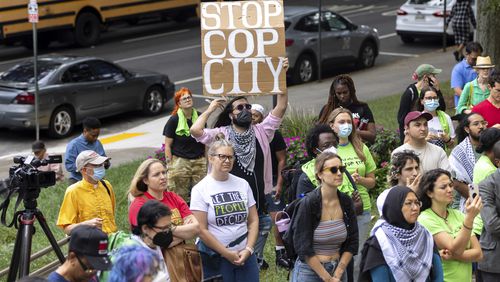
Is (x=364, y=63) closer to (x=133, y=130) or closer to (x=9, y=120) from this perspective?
(x=133, y=130)

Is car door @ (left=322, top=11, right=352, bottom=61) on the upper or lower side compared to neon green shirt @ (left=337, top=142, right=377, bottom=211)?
lower

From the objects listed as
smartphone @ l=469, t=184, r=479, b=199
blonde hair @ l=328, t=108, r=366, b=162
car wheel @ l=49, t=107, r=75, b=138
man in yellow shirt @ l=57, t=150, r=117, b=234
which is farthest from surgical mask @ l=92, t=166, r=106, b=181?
car wheel @ l=49, t=107, r=75, b=138

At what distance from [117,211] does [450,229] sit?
221 inches

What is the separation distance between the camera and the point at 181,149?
11367mm

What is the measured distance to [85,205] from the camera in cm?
830

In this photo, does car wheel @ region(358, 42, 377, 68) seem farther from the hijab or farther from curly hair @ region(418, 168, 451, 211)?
the hijab

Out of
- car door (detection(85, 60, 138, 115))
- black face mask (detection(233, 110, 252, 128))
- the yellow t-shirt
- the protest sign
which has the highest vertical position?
the protest sign

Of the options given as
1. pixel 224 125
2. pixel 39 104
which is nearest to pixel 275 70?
pixel 224 125

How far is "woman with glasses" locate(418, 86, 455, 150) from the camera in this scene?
1015cm

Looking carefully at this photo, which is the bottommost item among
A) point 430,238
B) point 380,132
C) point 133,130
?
point 133,130

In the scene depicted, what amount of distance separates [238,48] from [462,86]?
404 centimetres

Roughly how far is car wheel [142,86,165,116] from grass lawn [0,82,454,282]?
450 cm

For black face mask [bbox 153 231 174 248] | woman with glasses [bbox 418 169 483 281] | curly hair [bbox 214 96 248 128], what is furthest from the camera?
curly hair [bbox 214 96 248 128]

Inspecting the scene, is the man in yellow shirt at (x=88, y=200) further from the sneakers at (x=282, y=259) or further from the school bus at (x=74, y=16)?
the school bus at (x=74, y=16)
